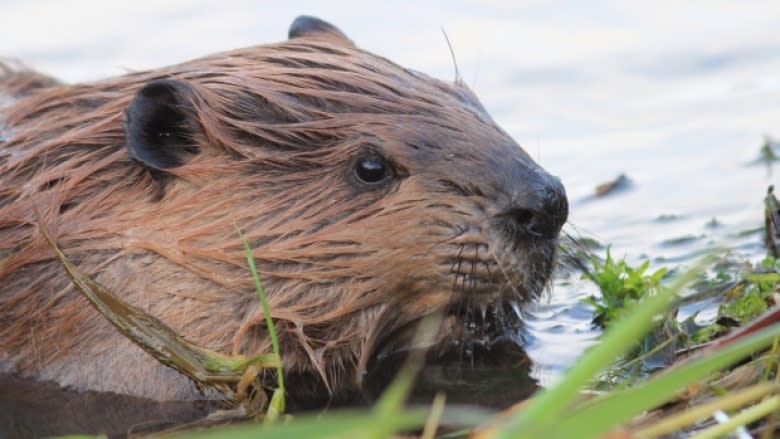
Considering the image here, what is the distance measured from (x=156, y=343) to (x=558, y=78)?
16.8 feet

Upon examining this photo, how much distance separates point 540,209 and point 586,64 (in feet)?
16.1

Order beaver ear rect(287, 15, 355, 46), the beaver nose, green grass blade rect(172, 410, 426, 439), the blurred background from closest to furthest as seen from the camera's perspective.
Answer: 1. green grass blade rect(172, 410, 426, 439)
2. the beaver nose
3. beaver ear rect(287, 15, 355, 46)
4. the blurred background

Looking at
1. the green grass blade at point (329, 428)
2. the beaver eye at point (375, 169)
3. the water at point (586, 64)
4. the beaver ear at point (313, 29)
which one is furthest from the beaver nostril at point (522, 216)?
the water at point (586, 64)

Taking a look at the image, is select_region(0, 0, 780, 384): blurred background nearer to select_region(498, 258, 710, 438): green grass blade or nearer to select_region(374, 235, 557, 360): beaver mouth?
select_region(374, 235, 557, 360): beaver mouth

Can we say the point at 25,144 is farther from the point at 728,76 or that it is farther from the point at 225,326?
the point at 728,76

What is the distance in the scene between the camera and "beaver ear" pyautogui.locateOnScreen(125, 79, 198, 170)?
13.4 ft

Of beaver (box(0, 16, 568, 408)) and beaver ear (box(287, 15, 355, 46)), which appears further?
beaver ear (box(287, 15, 355, 46))

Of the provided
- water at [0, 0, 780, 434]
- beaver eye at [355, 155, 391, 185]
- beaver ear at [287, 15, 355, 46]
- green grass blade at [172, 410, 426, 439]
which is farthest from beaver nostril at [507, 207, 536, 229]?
water at [0, 0, 780, 434]

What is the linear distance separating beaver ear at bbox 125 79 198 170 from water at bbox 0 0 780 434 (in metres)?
2.60

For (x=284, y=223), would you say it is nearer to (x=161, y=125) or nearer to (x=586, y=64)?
(x=161, y=125)

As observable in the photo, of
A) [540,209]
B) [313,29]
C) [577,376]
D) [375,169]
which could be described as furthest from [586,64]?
[577,376]

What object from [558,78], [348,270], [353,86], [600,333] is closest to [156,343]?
[348,270]

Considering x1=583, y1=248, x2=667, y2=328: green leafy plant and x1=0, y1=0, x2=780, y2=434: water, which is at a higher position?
x1=0, y1=0, x2=780, y2=434: water

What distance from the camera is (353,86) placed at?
4.16m
